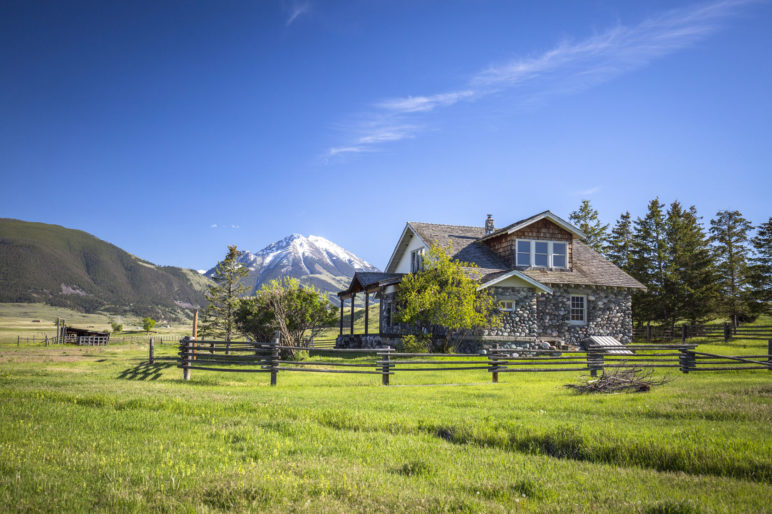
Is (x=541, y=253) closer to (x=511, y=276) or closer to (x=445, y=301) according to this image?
(x=511, y=276)

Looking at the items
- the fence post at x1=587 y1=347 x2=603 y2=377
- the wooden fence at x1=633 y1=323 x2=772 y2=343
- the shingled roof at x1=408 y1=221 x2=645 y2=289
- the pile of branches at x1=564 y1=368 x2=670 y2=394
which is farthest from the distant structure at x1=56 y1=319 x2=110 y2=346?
the pile of branches at x1=564 y1=368 x2=670 y2=394

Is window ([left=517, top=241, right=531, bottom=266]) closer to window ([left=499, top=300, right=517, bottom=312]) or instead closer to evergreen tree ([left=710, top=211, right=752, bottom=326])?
window ([left=499, top=300, right=517, bottom=312])

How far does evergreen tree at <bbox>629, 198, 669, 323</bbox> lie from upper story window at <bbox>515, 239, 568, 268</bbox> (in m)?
15.4

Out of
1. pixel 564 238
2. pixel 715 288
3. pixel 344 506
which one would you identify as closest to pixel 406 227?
pixel 564 238

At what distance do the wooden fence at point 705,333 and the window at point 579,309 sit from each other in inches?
333

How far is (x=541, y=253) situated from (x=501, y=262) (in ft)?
8.24

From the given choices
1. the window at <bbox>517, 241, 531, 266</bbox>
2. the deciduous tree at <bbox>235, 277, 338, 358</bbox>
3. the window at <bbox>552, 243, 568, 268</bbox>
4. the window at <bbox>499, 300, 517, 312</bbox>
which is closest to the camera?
the window at <bbox>499, 300, 517, 312</bbox>

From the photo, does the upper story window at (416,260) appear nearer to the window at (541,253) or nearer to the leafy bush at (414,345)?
the leafy bush at (414,345)

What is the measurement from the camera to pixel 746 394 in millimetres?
11172

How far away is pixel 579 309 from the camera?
29.4 m

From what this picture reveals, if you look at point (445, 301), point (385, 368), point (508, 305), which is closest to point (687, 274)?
point (508, 305)

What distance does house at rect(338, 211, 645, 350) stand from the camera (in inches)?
1066

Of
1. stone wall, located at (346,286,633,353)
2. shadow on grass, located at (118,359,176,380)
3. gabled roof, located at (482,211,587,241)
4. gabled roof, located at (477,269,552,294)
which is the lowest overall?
shadow on grass, located at (118,359,176,380)

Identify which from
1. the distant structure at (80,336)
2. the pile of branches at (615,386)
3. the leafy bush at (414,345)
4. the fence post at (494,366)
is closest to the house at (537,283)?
the leafy bush at (414,345)
